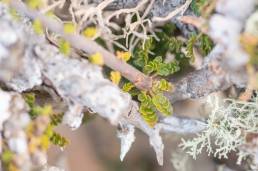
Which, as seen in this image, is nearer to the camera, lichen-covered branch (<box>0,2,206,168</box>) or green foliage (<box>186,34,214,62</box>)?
lichen-covered branch (<box>0,2,206,168</box>)

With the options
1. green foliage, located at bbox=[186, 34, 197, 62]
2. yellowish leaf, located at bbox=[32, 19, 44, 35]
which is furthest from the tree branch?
green foliage, located at bbox=[186, 34, 197, 62]

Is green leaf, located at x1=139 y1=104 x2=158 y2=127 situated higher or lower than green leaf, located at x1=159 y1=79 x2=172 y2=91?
lower

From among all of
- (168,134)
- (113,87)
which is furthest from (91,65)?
(168,134)

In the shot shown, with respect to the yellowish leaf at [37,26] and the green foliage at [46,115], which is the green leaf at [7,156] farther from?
the yellowish leaf at [37,26]

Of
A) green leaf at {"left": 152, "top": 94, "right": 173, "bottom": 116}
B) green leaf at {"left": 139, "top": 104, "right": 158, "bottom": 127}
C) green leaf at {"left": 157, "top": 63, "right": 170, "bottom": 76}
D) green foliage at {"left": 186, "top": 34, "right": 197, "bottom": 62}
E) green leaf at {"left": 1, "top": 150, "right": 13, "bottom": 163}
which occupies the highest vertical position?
green foliage at {"left": 186, "top": 34, "right": 197, "bottom": 62}

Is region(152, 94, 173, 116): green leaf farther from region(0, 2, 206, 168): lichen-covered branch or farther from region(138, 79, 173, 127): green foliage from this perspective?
region(0, 2, 206, 168): lichen-covered branch

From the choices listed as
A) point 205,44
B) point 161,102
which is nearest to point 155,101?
point 161,102

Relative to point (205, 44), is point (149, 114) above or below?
below

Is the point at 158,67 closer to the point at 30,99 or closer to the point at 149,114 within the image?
the point at 149,114

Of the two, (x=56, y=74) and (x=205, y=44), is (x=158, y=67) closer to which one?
(x=205, y=44)

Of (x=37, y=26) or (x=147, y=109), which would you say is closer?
(x=37, y=26)

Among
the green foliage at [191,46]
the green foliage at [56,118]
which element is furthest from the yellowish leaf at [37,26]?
the green foliage at [191,46]

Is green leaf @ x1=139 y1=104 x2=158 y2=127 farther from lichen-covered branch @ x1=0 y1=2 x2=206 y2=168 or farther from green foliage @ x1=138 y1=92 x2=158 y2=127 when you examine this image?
lichen-covered branch @ x1=0 y1=2 x2=206 y2=168

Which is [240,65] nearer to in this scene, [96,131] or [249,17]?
[249,17]
